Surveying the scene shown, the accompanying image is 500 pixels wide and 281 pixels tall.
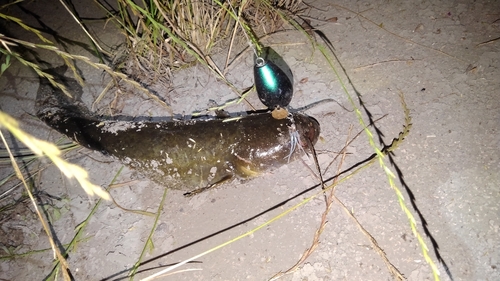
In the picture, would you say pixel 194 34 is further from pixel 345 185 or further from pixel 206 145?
pixel 345 185

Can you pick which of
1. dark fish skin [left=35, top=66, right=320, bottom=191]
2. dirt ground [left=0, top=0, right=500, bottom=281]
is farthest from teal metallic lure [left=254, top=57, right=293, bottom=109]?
dirt ground [left=0, top=0, right=500, bottom=281]

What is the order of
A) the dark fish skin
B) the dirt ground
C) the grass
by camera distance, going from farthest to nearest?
the grass → the dark fish skin → the dirt ground

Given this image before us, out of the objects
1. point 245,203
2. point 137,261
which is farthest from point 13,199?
point 245,203

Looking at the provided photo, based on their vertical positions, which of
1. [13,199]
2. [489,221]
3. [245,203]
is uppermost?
[13,199]

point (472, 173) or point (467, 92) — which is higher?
point (467, 92)

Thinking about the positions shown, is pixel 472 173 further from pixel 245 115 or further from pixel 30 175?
pixel 30 175

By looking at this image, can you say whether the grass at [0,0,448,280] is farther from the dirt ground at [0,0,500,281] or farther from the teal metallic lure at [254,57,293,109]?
the teal metallic lure at [254,57,293,109]
